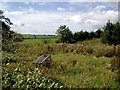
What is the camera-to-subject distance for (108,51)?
64.5 feet

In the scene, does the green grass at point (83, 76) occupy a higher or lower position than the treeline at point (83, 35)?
lower

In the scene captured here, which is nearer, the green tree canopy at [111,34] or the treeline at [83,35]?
the green tree canopy at [111,34]

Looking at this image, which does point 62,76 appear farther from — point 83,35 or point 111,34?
point 83,35

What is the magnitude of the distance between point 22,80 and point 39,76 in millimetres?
798

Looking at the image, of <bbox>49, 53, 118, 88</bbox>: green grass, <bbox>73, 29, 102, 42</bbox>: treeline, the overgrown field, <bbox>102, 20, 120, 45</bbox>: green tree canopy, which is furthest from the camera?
<bbox>73, 29, 102, 42</bbox>: treeline

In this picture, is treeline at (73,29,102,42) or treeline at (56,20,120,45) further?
treeline at (73,29,102,42)

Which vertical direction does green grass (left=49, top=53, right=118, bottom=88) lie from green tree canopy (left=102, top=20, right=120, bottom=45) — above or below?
below

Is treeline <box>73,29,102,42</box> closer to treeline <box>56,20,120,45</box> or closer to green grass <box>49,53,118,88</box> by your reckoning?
treeline <box>56,20,120,45</box>

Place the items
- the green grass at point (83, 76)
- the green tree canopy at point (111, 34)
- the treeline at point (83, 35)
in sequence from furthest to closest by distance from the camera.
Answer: the treeline at point (83, 35)
the green tree canopy at point (111, 34)
the green grass at point (83, 76)

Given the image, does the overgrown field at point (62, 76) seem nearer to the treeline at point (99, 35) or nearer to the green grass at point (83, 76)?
the green grass at point (83, 76)

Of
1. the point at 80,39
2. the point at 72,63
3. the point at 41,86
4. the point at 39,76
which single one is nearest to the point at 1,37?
Answer: the point at 72,63

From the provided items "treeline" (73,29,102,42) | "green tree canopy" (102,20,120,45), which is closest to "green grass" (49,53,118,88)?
"green tree canopy" (102,20,120,45)

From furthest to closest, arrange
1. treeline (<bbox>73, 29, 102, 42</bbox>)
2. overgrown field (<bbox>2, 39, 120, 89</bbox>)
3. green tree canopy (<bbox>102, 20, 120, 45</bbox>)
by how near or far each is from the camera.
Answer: treeline (<bbox>73, 29, 102, 42</bbox>) < green tree canopy (<bbox>102, 20, 120, 45</bbox>) < overgrown field (<bbox>2, 39, 120, 89</bbox>)

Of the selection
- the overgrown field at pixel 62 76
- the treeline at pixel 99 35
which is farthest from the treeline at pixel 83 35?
the overgrown field at pixel 62 76
